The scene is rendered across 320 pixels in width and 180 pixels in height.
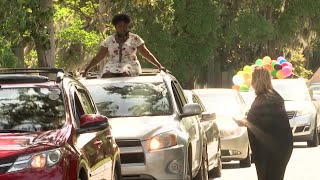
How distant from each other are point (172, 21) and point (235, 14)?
Answer: 5013 millimetres

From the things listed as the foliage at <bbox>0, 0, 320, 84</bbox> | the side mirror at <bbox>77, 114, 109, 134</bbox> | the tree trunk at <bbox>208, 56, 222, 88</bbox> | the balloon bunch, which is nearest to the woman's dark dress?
the side mirror at <bbox>77, 114, 109, 134</bbox>

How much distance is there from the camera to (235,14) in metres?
41.1

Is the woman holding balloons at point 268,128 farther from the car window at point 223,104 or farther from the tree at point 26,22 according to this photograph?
the car window at point 223,104

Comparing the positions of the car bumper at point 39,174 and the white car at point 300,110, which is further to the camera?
the white car at point 300,110

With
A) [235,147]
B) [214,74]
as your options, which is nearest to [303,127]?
[235,147]

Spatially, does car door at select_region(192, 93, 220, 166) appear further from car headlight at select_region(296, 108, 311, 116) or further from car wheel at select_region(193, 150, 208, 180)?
car headlight at select_region(296, 108, 311, 116)

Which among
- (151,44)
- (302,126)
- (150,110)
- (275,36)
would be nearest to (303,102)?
(302,126)

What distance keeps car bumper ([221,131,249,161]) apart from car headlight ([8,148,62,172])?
11.9 meters

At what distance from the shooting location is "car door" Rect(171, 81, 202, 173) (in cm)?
1346

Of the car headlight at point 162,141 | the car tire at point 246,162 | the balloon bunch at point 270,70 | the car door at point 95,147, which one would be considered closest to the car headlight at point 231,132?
the car tire at point 246,162

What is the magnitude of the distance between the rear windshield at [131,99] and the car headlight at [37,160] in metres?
5.30

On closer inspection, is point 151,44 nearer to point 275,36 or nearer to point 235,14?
point 235,14

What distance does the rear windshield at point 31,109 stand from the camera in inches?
343

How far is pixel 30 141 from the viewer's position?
26.7ft
